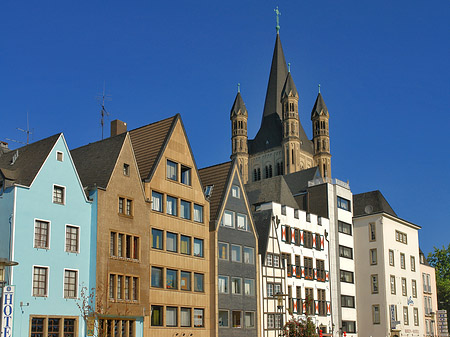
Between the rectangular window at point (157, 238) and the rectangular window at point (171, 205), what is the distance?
1885mm

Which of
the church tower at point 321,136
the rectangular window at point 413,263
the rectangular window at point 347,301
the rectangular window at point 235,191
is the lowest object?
the rectangular window at point 347,301

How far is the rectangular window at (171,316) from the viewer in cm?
5397

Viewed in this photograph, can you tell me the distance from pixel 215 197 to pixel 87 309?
18178mm

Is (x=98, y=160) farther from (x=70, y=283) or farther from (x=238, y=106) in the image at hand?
(x=238, y=106)

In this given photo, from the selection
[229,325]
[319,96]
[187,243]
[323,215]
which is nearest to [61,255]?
[187,243]

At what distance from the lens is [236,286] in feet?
198

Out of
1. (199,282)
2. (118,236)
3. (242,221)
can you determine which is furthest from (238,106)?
(118,236)

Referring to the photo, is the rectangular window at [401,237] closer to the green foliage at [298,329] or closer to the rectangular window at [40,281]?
the green foliage at [298,329]

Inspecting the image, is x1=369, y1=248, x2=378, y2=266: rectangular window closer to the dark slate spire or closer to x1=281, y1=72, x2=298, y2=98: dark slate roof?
x1=281, y1=72, x2=298, y2=98: dark slate roof

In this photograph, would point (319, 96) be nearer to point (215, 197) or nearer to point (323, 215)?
point (323, 215)

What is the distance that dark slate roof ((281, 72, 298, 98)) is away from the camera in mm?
179125

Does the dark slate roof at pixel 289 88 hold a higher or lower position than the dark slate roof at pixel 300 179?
higher

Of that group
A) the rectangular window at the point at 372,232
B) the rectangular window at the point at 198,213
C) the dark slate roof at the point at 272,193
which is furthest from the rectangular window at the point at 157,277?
the rectangular window at the point at 372,232

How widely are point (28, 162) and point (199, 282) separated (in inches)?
689
